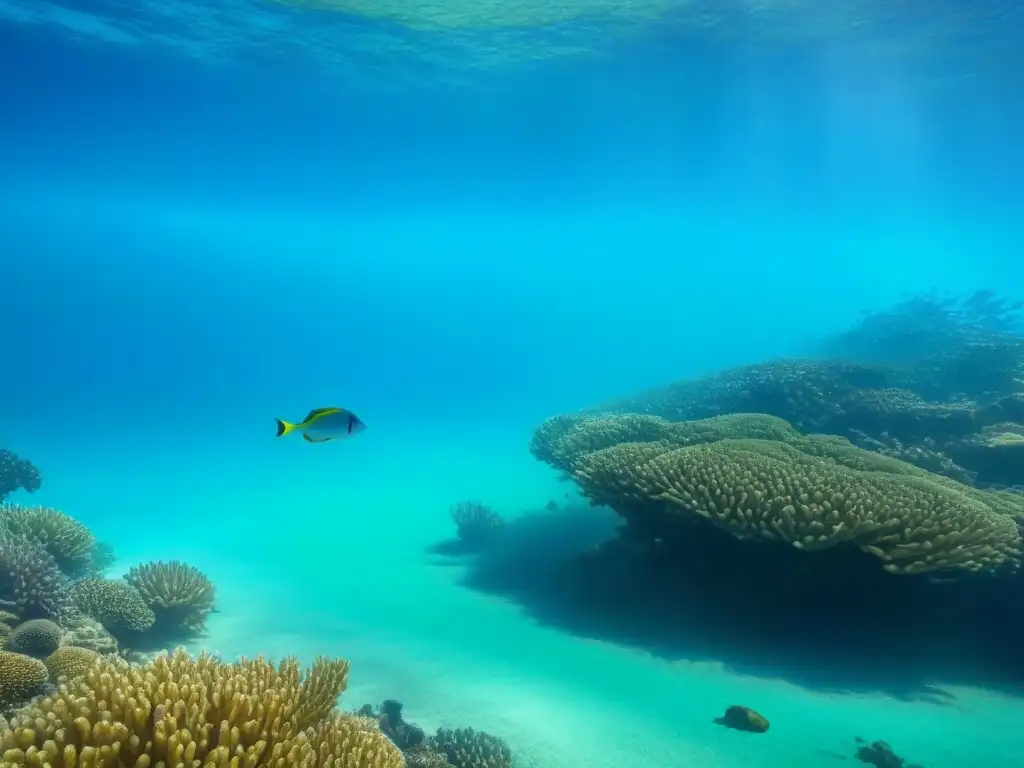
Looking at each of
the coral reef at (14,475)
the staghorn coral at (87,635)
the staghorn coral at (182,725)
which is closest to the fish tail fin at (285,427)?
the staghorn coral at (182,725)

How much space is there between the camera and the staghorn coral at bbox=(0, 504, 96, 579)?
9445 millimetres

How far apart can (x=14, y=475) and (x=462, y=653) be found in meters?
12.6

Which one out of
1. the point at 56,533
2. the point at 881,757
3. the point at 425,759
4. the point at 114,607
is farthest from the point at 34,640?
the point at 881,757

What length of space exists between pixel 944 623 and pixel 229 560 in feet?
40.9

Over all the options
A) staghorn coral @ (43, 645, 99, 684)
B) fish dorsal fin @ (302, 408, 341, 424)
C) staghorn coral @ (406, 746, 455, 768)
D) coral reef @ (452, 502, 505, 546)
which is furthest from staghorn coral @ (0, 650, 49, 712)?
coral reef @ (452, 502, 505, 546)

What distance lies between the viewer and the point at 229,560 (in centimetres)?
1306

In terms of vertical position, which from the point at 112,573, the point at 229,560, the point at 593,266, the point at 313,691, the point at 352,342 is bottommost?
the point at 313,691

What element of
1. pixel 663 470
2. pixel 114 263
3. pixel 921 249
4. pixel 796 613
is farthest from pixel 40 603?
pixel 114 263

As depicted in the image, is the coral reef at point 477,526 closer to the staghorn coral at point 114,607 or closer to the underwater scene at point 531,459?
the underwater scene at point 531,459

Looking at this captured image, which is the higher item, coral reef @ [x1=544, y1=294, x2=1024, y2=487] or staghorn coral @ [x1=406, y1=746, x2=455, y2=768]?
coral reef @ [x1=544, y1=294, x2=1024, y2=487]

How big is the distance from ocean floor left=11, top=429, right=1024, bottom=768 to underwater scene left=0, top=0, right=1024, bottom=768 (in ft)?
0.20

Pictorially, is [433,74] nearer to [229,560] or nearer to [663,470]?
[229,560]

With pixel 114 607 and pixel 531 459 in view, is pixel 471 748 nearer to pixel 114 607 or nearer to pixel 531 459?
pixel 114 607

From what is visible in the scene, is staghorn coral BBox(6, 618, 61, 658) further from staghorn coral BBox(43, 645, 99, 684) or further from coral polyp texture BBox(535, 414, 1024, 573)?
coral polyp texture BBox(535, 414, 1024, 573)
